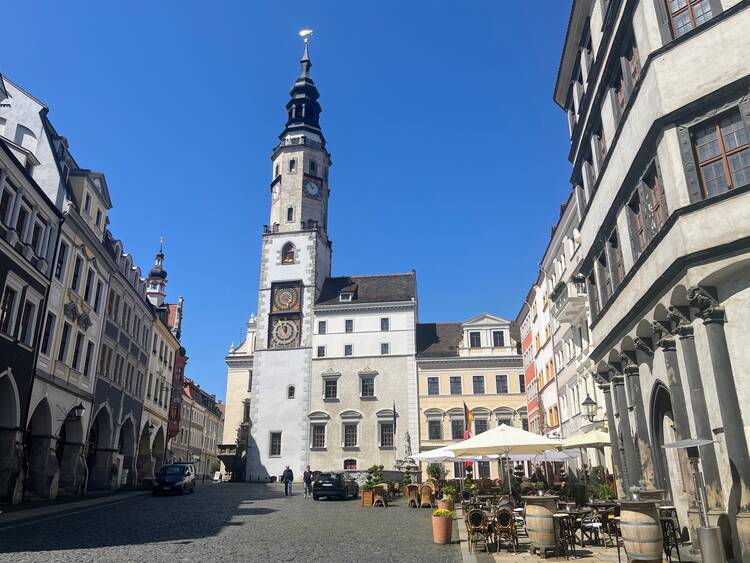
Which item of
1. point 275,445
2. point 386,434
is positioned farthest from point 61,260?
point 386,434

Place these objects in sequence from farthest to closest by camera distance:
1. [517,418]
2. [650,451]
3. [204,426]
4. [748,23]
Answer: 1. [204,426]
2. [517,418]
3. [650,451]
4. [748,23]

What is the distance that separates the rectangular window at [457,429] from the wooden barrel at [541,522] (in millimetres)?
43451

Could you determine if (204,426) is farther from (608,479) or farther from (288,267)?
(608,479)

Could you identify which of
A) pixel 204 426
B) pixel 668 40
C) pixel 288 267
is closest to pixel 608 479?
pixel 668 40

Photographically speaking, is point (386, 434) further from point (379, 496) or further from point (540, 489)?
point (540, 489)

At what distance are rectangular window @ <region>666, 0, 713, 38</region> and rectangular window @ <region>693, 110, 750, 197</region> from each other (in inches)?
103

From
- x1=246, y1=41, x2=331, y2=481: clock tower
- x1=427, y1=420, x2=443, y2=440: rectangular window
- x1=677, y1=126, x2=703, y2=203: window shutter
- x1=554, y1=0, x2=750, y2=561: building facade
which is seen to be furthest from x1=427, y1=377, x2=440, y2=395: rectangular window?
x1=677, y1=126, x2=703, y2=203: window shutter

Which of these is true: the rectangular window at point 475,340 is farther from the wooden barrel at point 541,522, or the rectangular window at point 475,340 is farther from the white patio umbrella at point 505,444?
the wooden barrel at point 541,522

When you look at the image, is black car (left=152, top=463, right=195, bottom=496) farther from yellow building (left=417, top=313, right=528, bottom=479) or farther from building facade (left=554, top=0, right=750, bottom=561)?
building facade (left=554, top=0, right=750, bottom=561)

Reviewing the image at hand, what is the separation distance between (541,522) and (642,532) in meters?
2.93

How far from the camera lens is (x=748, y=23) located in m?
12.6

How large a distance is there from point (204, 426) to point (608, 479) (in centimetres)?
8313

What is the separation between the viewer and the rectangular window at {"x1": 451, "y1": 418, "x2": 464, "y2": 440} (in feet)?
182

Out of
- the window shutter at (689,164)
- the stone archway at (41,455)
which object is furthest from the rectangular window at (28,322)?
the window shutter at (689,164)
